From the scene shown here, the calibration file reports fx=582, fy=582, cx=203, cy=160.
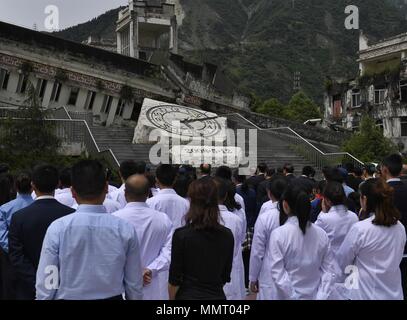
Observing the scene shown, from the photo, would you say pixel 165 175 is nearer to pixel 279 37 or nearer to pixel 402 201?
pixel 402 201

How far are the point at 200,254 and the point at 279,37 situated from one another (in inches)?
3284

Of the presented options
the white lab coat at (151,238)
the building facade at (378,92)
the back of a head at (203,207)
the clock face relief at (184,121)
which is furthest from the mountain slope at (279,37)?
the back of a head at (203,207)

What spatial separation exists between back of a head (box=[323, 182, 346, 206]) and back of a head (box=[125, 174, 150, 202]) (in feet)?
7.46

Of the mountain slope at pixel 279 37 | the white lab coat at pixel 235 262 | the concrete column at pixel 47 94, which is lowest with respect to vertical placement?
the white lab coat at pixel 235 262

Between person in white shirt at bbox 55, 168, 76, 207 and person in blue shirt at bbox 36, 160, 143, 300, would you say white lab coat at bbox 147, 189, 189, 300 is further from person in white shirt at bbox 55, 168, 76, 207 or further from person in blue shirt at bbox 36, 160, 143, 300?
person in blue shirt at bbox 36, 160, 143, 300

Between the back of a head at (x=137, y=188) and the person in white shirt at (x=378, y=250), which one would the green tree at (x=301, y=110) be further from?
the back of a head at (x=137, y=188)

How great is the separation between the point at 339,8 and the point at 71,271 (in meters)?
94.9

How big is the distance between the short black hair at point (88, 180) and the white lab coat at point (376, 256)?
2.52m

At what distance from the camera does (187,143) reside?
21.0 meters

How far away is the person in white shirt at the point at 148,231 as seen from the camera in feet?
17.9

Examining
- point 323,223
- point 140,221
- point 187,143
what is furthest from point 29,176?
point 187,143

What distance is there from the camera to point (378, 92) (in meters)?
42.1
